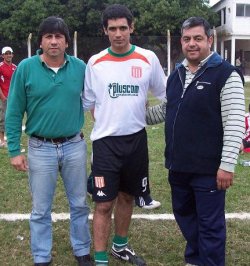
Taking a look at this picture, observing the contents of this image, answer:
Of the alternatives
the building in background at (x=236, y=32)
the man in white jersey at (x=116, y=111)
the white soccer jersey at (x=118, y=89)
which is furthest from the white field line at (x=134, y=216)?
the building in background at (x=236, y=32)

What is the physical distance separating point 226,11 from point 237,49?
332cm

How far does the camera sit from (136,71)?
11.9 ft

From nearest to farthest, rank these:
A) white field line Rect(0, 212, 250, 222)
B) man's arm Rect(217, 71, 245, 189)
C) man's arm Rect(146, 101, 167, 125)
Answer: man's arm Rect(217, 71, 245, 189) < man's arm Rect(146, 101, 167, 125) < white field line Rect(0, 212, 250, 222)

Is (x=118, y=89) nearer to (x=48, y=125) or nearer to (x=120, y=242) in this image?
(x=48, y=125)

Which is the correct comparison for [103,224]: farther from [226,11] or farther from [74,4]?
[226,11]

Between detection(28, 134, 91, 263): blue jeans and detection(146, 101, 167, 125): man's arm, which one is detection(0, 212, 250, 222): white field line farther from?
detection(146, 101, 167, 125): man's arm

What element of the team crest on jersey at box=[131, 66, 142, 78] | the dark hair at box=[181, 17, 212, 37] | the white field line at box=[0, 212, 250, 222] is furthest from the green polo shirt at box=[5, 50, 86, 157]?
the white field line at box=[0, 212, 250, 222]

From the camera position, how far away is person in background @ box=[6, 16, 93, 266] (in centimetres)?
352

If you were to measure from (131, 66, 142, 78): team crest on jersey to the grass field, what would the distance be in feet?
5.41

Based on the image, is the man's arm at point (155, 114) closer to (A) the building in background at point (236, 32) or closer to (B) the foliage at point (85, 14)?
(B) the foliage at point (85, 14)

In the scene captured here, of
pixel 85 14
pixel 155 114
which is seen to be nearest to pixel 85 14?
pixel 85 14

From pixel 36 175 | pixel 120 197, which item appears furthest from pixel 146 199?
pixel 36 175

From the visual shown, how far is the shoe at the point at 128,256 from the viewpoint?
3982 millimetres

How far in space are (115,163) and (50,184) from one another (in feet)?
1.84
